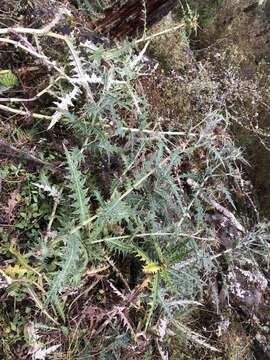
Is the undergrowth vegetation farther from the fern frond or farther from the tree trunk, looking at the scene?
the tree trunk

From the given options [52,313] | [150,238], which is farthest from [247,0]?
[52,313]

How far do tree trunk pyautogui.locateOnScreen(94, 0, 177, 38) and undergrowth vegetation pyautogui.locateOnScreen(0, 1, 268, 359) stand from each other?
43 cm

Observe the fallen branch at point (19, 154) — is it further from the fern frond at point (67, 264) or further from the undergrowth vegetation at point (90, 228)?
the fern frond at point (67, 264)

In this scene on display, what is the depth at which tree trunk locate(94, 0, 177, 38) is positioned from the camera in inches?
88.7

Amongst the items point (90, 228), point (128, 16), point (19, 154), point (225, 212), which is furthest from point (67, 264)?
point (128, 16)

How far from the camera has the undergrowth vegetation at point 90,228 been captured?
1560mm

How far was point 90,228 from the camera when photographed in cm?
158

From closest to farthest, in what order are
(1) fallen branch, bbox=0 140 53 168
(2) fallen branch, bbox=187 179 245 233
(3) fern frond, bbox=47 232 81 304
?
(3) fern frond, bbox=47 232 81 304 < (1) fallen branch, bbox=0 140 53 168 < (2) fallen branch, bbox=187 179 245 233

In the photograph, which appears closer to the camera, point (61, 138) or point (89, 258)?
point (89, 258)

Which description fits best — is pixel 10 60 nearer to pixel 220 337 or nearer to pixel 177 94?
pixel 177 94

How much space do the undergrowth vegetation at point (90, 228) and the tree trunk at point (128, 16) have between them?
433 millimetres

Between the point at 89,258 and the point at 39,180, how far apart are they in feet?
0.98

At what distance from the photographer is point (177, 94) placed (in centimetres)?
245

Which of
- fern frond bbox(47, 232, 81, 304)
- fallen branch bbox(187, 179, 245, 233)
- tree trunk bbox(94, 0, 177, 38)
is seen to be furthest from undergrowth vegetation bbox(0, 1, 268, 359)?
tree trunk bbox(94, 0, 177, 38)
